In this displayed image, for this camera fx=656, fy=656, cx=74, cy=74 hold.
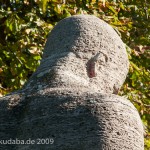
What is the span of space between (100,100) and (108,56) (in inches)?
30.2

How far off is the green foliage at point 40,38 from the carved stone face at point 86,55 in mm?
3124

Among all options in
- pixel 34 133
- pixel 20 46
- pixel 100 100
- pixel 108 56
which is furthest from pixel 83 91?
pixel 20 46

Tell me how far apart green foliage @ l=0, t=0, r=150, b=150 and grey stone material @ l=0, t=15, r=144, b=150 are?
3269 mm

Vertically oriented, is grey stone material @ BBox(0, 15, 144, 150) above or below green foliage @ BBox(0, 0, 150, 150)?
above

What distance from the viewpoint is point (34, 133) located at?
3203 millimetres

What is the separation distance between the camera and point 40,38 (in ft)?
25.9

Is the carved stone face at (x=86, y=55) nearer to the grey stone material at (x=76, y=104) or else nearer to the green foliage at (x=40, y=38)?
the grey stone material at (x=76, y=104)

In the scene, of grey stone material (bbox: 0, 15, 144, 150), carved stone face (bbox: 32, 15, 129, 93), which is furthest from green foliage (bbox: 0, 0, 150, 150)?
grey stone material (bbox: 0, 15, 144, 150)

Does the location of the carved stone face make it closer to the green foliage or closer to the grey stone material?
the grey stone material

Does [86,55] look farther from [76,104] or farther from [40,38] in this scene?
[40,38]

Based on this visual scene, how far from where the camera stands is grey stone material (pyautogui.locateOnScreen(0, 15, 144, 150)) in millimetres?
3131

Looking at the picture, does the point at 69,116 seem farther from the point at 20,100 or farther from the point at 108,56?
the point at 108,56

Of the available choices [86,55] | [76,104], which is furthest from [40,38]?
[76,104]

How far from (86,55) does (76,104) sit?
71 centimetres
